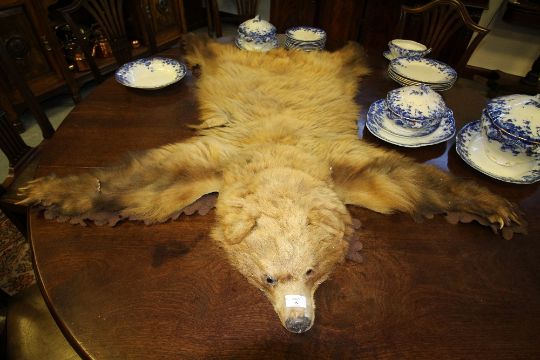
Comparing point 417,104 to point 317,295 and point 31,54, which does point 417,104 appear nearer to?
point 317,295

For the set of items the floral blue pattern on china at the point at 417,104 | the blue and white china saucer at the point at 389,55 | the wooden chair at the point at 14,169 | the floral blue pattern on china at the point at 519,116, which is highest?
the floral blue pattern on china at the point at 519,116

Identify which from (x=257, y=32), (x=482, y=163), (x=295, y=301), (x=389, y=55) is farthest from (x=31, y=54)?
(x=482, y=163)

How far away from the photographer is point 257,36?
4.50ft

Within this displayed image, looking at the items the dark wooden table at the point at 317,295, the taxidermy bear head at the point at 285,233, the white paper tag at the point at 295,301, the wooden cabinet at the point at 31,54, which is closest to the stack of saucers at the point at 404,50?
the dark wooden table at the point at 317,295

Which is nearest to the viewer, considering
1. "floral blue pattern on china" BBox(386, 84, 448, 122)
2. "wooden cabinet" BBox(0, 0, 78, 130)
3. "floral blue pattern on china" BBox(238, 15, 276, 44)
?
"floral blue pattern on china" BBox(386, 84, 448, 122)

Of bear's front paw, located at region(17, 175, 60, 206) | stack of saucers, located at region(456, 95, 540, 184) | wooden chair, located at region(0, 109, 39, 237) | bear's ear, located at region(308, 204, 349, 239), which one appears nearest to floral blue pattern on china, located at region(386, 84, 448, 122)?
stack of saucers, located at region(456, 95, 540, 184)

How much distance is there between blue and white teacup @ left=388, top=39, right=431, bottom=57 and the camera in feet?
4.56

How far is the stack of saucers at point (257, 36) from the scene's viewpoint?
137 cm

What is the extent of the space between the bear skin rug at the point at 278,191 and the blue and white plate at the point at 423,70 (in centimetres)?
33

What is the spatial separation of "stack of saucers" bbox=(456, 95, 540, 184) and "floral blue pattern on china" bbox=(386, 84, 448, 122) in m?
0.12

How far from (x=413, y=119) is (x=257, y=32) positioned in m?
Result: 0.80

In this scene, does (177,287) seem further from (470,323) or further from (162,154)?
(470,323)

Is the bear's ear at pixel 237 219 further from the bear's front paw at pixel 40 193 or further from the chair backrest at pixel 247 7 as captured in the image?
the chair backrest at pixel 247 7

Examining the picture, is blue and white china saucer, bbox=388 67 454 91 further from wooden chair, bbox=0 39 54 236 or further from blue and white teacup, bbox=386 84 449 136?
wooden chair, bbox=0 39 54 236
